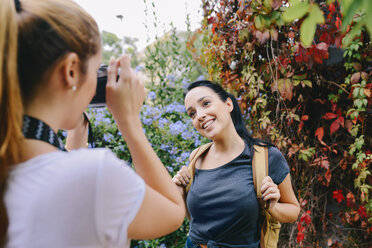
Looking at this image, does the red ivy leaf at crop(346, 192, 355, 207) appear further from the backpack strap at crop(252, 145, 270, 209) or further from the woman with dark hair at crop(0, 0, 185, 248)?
the woman with dark hair at crop(0, 0, 185, 248)

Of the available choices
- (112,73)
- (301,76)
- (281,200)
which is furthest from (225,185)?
(301,76)

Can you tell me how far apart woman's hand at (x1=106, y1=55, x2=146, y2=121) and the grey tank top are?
3.06 feet

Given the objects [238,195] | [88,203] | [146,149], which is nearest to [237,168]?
[238,195]

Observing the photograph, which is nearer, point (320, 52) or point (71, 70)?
point (71, 70)

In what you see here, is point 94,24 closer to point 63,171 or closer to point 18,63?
point 18,63

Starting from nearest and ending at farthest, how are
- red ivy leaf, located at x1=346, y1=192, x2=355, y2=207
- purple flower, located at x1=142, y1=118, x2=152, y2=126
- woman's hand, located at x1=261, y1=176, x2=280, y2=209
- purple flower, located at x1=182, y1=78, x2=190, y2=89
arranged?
woman's hand, located at x1=261, y1=176, x2=280, y2=209
red ivy leaf, located at x1=346, y1=192, x2=355, y2=207
purple flower, located at x1=142, y1=118, x2=152, y2=126
purple flower, located at x1=182, y1=78, x2=190, y2=89

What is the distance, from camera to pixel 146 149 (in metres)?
0.90

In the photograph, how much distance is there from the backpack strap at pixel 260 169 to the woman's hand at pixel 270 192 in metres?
0.04

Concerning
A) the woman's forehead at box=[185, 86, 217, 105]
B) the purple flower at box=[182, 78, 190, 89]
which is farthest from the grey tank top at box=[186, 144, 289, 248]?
the purple flower at box=[182, 78, 190, 89]

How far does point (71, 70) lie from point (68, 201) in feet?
1.10

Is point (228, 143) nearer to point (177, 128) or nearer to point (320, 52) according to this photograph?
point (320, 52)

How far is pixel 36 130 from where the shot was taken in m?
0.71

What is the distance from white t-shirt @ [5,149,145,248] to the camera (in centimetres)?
63

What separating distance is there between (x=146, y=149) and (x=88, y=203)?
28 cm
